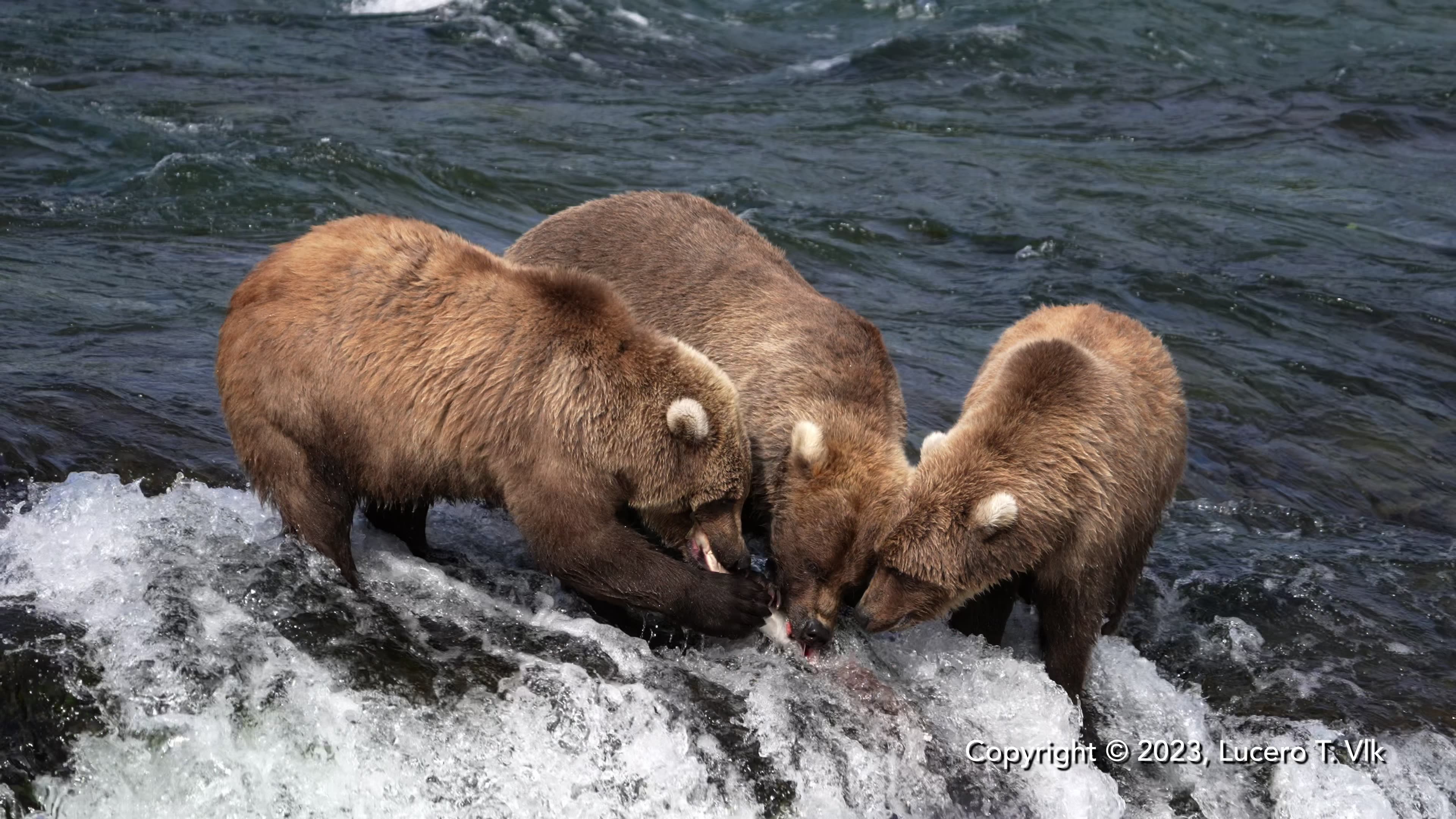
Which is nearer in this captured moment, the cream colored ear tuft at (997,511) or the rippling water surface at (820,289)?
the rippling water surface at (820,289)

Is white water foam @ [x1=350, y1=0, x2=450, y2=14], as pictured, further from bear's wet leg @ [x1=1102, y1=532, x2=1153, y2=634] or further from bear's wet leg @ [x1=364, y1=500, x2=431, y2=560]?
bear's wet leg @ [x1=1102, y1=532, x2=1153, y2=634]

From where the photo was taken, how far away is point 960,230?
1378 centimetres

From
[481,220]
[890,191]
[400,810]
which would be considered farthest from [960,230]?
[400,810]

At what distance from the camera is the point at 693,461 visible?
21.6 feet

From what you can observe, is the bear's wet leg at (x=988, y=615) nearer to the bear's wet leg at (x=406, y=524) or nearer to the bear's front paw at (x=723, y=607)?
the bear's front paw at (x=723, y=607)

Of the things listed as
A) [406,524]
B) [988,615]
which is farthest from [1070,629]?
[406,524]

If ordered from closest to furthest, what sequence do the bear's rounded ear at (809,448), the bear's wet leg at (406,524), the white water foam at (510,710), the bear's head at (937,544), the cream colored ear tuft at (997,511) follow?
the white water foam at (510,710) → the cream colored ear tuft at (997,511) → the bear's head at (937,544) → the bear's rounded ear at (809,448) → the bear's wet leg at (406,524)

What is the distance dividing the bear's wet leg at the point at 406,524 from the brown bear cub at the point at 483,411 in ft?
1.30

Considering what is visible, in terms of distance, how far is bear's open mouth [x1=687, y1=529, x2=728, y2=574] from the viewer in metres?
6.75

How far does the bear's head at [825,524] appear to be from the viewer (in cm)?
668

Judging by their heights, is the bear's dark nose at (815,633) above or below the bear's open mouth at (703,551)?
below

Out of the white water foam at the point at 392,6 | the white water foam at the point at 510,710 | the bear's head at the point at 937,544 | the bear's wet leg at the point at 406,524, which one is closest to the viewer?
the white water foam at the point at 510,710

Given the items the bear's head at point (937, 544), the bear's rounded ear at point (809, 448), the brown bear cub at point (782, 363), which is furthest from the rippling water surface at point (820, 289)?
the bear's rounded ear at point (809, 448)

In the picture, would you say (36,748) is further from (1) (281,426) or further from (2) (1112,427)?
(2) (1112,427)
